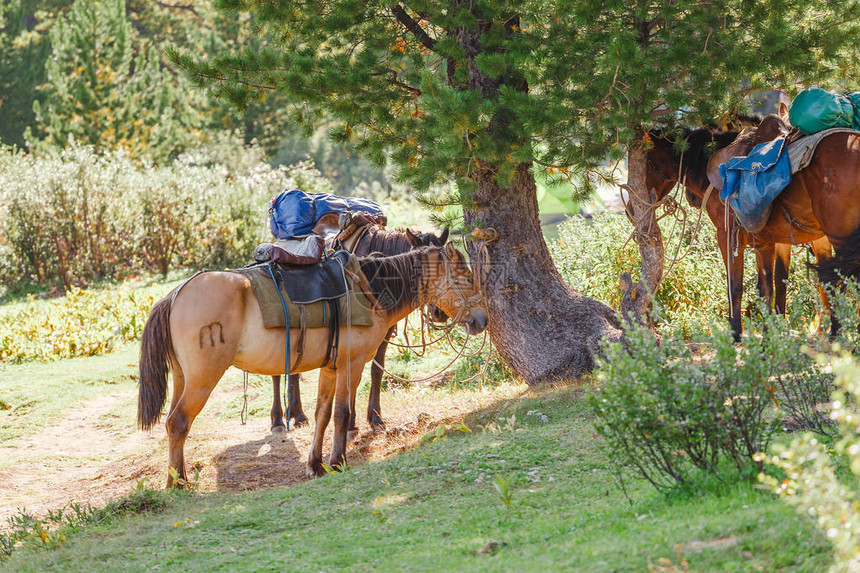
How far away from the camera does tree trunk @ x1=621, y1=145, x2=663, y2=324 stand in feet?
25.0

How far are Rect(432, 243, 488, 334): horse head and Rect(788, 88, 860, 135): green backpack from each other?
2.87 m

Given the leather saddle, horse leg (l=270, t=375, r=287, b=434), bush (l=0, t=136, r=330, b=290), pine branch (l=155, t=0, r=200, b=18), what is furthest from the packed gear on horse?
pine branch (l=155, t=0, r=200, b=18)

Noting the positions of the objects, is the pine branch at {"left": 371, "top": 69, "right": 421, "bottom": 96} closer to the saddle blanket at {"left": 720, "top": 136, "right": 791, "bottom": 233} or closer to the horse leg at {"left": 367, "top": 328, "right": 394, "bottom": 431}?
the horse leg at {"left": 367, "top": 328, "right": 394, "bottom": 431}

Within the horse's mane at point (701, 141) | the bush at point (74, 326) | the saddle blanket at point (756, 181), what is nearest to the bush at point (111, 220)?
the bush at point (74, 326)

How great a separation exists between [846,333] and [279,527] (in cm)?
332

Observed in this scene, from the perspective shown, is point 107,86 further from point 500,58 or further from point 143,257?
point 500,58

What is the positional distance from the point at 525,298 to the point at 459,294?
993 mm

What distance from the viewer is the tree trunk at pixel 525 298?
296 inches

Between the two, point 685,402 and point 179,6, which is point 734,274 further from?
point 179,6

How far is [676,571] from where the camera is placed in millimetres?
3045

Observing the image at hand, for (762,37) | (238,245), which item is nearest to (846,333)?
(762,37)

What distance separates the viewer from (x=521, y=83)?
744 cm

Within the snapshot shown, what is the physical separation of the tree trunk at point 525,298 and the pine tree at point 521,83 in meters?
0.01

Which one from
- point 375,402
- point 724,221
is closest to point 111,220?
point 375,402
